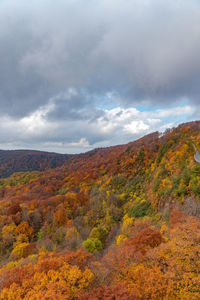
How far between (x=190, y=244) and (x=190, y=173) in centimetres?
1877

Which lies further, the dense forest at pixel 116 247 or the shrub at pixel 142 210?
the shrub at pixel 142 210

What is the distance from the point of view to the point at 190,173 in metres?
35.7

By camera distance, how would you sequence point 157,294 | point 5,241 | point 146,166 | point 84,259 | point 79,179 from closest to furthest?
point 157,294, point 84,259, point 5,241, point 146,166, point 79,179

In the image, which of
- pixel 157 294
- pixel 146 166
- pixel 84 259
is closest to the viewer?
pixel 157 294

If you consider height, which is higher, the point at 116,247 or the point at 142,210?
the point at 142,210

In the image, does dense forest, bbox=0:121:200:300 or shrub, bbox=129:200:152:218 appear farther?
shrub, bbox=129:200:152:218

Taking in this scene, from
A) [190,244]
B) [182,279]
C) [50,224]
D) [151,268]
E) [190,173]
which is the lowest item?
[50,224]

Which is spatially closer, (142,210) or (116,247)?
(116,247)

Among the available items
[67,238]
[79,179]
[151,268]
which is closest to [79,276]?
[151,268]

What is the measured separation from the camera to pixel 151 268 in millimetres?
20375

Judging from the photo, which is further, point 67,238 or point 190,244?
point 67,238

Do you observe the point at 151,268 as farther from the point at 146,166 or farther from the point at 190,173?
the point at 146,166

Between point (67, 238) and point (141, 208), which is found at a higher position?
point (141, 208)

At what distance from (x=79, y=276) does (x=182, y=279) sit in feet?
41.7
